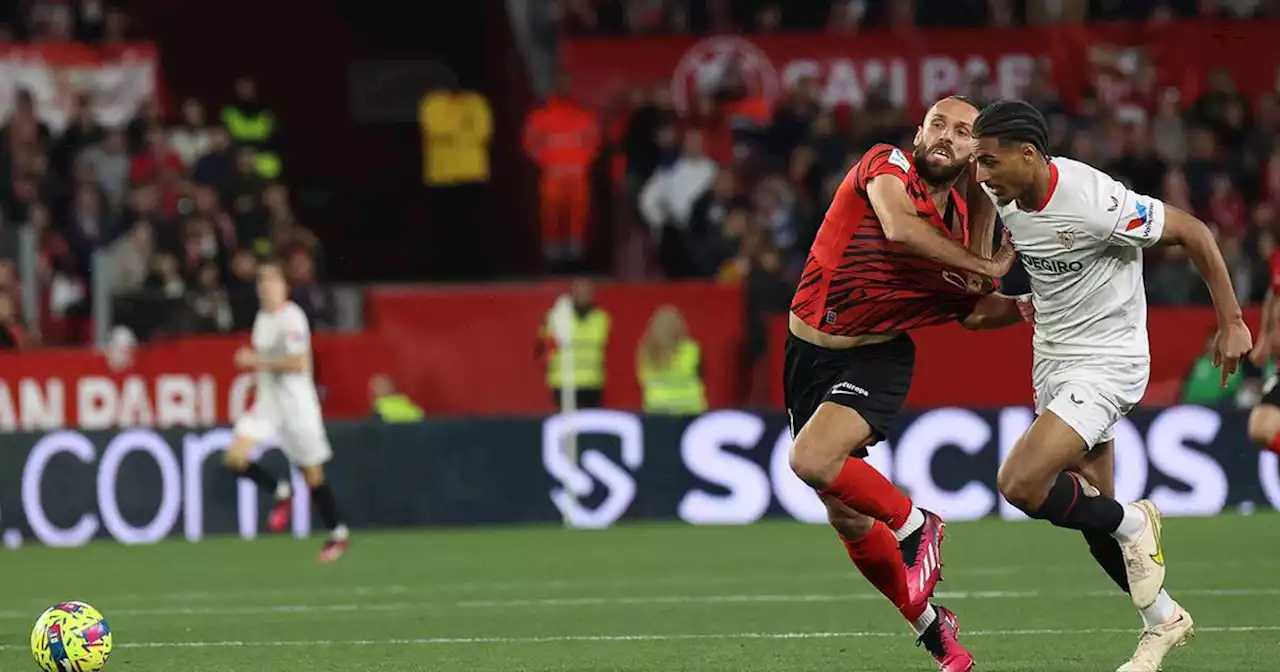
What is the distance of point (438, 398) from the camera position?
18.7m

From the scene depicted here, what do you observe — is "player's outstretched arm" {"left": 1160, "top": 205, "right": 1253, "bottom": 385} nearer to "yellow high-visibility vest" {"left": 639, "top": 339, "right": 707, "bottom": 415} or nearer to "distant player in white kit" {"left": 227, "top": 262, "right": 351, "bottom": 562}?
"distant player in white kit" {"left": 227, "top": 262, "right": 351, "bottom": 562}

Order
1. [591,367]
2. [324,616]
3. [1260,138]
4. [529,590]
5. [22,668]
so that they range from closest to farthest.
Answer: [22,668]
[324,616]
[529,590]
[591,367]
[1260,138]

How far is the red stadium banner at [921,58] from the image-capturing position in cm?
2058

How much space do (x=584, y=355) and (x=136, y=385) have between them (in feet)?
12.4

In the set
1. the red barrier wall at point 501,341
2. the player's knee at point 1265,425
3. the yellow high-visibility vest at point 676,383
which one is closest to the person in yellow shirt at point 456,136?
the red barrier wall at point 501,341

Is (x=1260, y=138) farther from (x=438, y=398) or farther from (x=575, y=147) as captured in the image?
(x=438, y=398)

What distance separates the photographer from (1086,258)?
7559 mm

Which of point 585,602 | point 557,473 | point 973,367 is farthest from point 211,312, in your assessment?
point 585,602

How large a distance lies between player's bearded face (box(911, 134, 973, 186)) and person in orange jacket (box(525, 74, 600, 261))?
1303 centimetres

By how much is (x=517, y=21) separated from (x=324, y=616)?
13.1 m

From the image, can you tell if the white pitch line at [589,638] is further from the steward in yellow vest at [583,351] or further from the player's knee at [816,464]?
the steward in yellow vest at [583,351]

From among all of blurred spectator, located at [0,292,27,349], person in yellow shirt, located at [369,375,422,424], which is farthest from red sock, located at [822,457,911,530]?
blurred spectator, located at [0,292,27,349]

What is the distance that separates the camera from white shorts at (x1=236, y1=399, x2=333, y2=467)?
1501cm

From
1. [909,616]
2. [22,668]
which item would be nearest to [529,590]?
[22,668]
